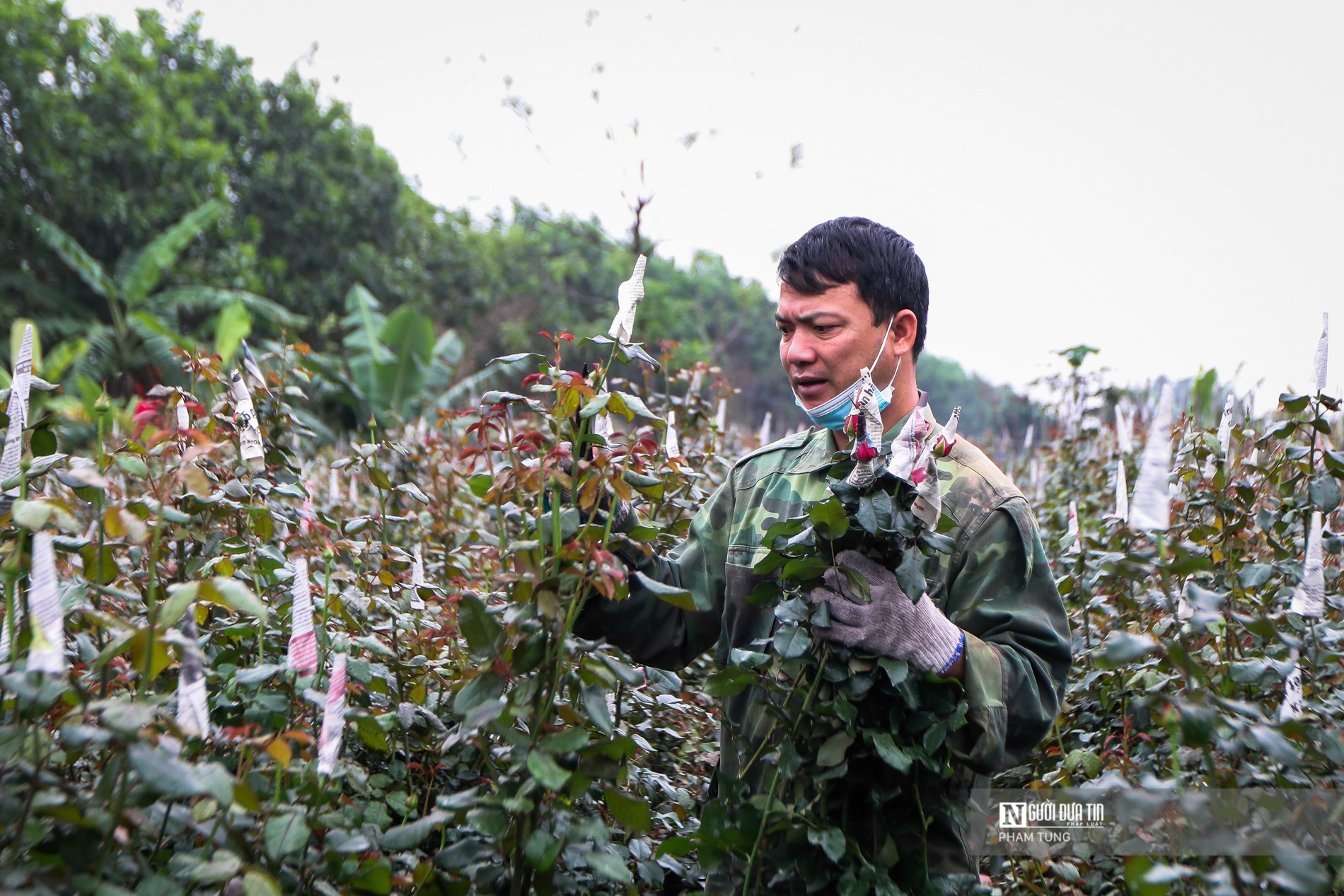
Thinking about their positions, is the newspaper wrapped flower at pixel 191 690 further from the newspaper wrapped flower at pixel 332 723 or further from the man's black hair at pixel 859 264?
the man's black hair at pixel 859 264

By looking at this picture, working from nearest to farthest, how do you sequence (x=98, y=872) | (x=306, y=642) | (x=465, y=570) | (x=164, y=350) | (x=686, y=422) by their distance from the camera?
1. (x=98, y=872)
2. (x=306, y=642)
3. (x=465, y=570)
4. (x=686, y=422)
5. (x=164, y=350)

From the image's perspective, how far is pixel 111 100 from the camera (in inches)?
548

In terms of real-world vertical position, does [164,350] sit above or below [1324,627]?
above

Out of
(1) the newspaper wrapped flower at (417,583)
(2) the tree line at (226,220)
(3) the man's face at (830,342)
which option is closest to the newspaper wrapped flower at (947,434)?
(3) the man's face at (830,342)

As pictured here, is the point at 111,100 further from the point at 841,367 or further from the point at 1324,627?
the point at 1324,627

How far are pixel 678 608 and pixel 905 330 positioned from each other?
78cm

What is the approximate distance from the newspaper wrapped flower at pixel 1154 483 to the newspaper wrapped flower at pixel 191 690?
3.49 feet

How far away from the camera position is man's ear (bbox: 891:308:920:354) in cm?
202

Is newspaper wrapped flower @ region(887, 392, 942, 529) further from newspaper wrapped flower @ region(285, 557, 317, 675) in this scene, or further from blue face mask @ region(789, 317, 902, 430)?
newspaper wrapped flower @ region(285, 557, 317, 675)

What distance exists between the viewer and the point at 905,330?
2.04 meters

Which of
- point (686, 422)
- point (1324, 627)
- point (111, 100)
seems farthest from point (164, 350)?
point (1324, 627)

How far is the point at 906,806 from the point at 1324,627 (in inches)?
33.0

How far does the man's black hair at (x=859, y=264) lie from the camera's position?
1963 millimetres

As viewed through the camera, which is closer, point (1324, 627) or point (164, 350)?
point (1324, 627)
